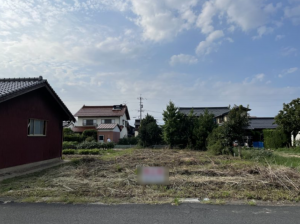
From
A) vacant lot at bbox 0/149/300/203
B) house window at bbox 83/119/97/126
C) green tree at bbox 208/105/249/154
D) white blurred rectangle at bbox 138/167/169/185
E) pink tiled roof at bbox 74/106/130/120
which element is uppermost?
pink tiled roof at bbox 74/106/130/120

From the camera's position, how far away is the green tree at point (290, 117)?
17156 millimetres

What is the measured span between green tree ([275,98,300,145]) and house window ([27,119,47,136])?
18.0 m

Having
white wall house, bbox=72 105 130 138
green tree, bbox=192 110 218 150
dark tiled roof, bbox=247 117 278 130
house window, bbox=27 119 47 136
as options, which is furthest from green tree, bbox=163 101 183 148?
white wall house, bbox=72 105 130 138

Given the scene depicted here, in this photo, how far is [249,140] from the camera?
2464 cm

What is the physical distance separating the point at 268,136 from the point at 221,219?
66.6ft

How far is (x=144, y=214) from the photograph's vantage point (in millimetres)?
3854

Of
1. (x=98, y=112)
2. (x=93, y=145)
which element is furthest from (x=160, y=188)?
(x=98, y=112)

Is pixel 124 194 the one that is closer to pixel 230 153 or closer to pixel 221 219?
pixel 221 219

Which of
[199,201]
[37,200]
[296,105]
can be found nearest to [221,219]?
[199,201]

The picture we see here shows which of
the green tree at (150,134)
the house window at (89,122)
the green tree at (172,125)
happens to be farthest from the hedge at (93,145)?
the house window at (89,122)

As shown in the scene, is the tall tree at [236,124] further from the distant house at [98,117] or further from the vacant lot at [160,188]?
the distant house at [98,117]

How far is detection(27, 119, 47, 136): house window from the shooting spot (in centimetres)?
906

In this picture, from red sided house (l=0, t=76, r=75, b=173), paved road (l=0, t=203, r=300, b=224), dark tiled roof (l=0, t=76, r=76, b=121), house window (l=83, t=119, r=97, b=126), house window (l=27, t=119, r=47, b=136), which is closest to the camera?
paved road (l=0, t=203, r=300, b=224)

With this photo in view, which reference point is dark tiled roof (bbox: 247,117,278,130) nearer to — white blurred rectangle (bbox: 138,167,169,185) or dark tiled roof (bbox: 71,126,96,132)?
dark tiled roof (bbox: 71,126,96,132)
